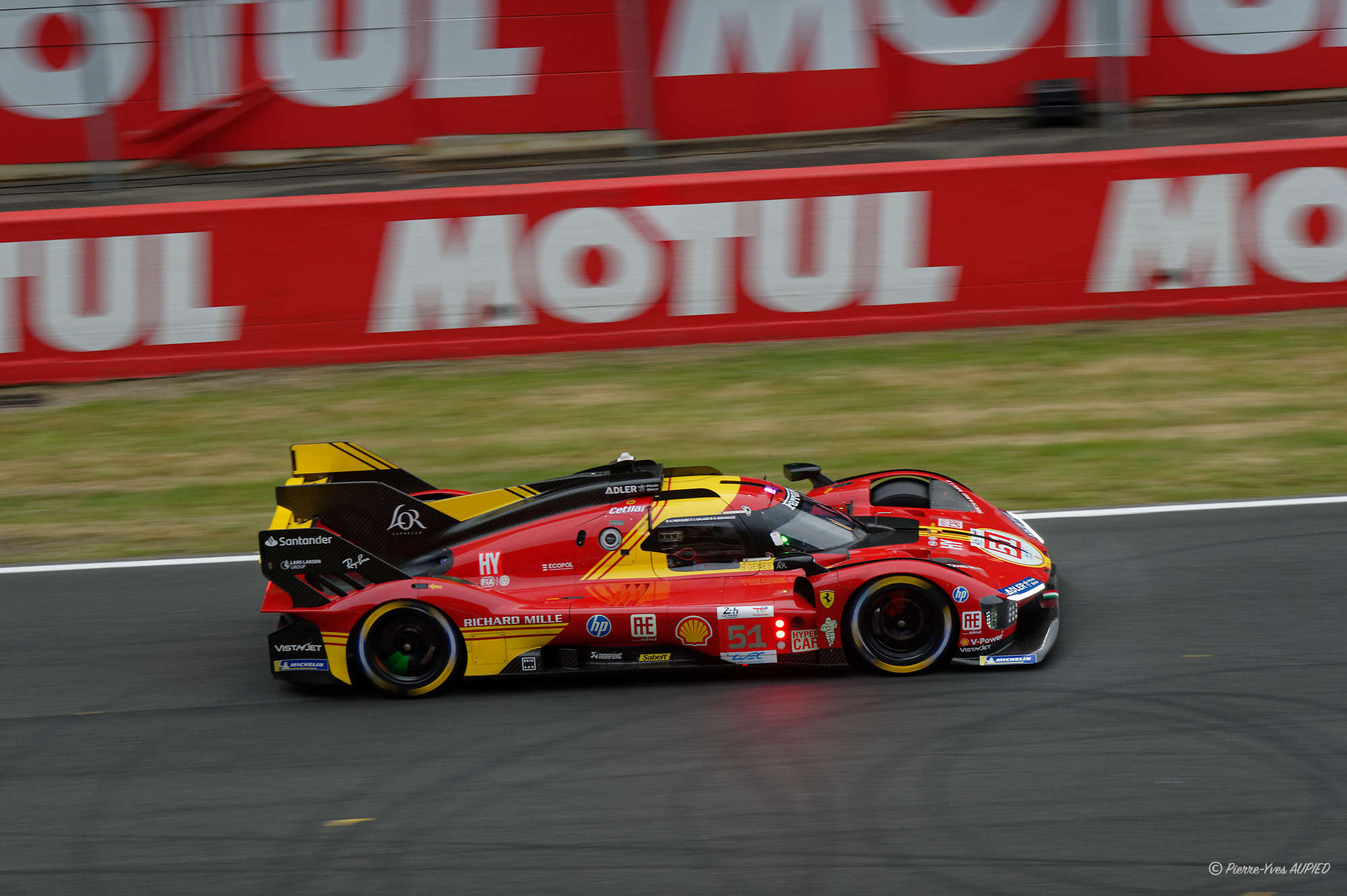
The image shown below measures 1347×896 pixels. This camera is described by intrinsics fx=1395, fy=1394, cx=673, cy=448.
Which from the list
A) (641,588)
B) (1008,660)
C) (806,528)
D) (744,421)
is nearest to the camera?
(1008,660)

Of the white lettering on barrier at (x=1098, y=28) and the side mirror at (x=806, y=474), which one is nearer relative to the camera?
the side mirror at (x=806, y=474)

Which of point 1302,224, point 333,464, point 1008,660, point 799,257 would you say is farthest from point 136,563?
point 1302,224

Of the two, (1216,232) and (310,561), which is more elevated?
(1216,232)

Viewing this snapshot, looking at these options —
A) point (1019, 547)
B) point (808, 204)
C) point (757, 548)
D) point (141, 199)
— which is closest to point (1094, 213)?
point (808, 204)

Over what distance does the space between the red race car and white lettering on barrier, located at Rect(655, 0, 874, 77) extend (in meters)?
12.3

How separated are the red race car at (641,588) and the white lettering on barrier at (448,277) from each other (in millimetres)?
5521

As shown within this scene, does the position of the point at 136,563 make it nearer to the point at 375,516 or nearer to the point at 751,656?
the point at 375,516

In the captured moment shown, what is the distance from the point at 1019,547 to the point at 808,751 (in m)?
1.87

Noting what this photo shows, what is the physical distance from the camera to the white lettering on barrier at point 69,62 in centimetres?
1858

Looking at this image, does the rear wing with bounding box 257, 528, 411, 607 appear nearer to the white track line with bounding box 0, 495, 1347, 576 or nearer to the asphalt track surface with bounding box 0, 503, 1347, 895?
the asphalt track surface with bounding box 0, 503, 1347, 895

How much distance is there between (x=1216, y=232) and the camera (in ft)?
42.0

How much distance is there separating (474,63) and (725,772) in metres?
14.5

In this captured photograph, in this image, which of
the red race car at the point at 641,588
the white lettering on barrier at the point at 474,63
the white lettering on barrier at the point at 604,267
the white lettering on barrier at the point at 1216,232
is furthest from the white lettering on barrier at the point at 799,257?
the white lettering on barrier at the point at 474,63

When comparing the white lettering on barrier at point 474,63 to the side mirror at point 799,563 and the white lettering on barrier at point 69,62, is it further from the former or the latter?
the side mirror at point 799,563
